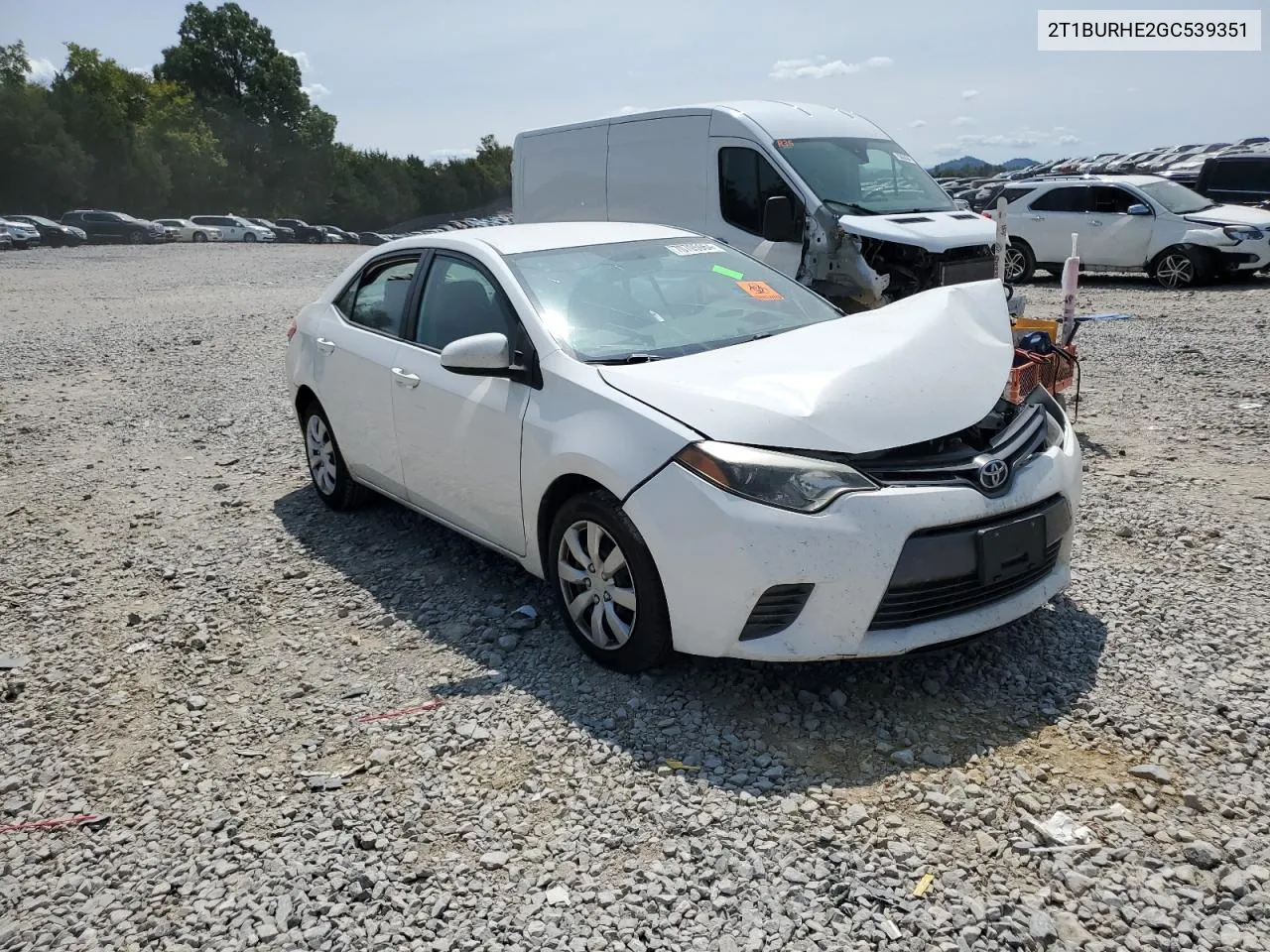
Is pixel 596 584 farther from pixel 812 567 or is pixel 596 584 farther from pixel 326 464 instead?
pixel 326 464

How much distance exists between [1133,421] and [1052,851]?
5.32 meters

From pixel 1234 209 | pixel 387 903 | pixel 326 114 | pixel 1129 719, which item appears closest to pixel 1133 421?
pixel 1129 719

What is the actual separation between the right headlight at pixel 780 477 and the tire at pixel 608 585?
41 centimetres

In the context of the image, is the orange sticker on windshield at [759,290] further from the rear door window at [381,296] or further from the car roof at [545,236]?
the rear door window at [381,296]

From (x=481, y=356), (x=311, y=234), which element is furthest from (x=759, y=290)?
(x=311, y=234)

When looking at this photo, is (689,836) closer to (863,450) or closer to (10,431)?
(863,450)

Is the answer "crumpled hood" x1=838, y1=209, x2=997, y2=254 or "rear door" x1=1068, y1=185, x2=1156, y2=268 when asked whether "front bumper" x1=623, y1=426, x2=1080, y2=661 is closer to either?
"crumpled hood" x1=838, y1=209, x2=997, y2=254

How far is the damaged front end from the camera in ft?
Result: 30.6

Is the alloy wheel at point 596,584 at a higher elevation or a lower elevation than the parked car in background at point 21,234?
lower

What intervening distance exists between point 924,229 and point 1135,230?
721 centimetres

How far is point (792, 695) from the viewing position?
3750 mm

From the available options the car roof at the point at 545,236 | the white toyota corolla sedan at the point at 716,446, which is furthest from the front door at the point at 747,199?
the white toyota corolla sedan at the point at 716,446

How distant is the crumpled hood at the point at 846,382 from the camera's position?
11.5 ft

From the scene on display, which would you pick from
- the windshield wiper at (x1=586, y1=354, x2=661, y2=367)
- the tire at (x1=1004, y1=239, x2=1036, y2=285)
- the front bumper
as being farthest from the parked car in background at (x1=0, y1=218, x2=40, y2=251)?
the front bumper
